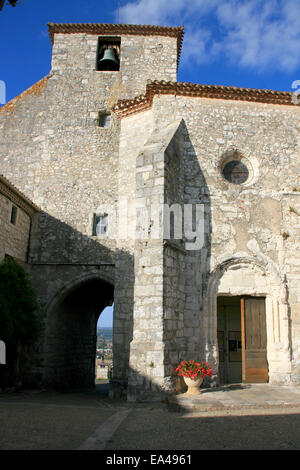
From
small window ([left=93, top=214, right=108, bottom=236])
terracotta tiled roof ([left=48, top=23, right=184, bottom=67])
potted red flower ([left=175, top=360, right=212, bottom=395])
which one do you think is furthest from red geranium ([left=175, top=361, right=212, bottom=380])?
terracotta tiled roof ([left=48, top=23, right=184, bottom=67])

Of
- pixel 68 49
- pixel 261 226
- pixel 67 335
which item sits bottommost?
pixel 67 335

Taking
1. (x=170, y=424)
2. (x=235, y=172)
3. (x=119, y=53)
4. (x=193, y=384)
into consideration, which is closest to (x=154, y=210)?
(x=235, y=172)

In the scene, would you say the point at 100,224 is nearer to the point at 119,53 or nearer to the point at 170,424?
the point at 119,53

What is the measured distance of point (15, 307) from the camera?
9820 millimetres

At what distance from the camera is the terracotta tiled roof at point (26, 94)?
13.8 meters

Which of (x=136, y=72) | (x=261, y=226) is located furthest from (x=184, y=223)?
(x=136, y=72)

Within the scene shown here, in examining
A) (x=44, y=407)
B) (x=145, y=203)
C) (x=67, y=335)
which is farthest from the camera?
(x=67, y=335)

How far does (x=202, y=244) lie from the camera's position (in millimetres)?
9461

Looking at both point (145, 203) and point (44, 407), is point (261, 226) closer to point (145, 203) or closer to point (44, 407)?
point (145, 203)

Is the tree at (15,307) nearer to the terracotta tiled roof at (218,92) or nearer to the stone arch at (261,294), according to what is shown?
the stone arch at (261,294)

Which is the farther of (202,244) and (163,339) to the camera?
(202,244)

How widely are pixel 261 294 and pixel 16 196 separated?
7262mm

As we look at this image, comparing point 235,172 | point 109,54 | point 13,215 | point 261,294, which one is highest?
point 109,54

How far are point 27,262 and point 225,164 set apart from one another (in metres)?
6.75
